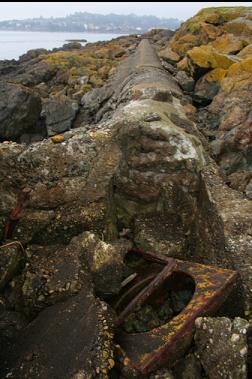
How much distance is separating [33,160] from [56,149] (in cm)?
29

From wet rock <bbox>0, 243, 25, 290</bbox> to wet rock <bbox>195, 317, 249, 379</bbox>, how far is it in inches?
62.8

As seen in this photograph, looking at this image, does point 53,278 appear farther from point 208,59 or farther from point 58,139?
point 208,59

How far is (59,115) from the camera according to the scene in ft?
37.0

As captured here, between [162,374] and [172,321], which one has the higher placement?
[172,321]

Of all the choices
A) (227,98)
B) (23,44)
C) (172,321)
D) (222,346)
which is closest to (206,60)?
(227,98)

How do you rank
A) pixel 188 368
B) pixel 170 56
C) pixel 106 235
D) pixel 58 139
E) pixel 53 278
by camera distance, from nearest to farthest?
pixel 188 368, pixel 53 278, pixel 106 235, pixel 58 139, pixel 170 56

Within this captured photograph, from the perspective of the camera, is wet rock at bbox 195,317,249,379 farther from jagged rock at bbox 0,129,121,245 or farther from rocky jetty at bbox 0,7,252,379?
jagged rock at bbox 0,129,121,245

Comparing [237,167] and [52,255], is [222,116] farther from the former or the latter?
[52,255]

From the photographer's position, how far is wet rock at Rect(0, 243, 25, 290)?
11.0ft

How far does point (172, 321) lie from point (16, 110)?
323 inches

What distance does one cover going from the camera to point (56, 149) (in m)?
4.23

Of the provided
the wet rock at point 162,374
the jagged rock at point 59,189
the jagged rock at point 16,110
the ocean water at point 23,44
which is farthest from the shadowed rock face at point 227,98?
the ocean water at point 23,44

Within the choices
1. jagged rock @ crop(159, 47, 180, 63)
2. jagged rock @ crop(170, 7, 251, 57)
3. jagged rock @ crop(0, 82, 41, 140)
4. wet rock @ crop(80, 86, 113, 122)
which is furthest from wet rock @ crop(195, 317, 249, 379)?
jagged rock @ crop(159, 47, 180, 63)

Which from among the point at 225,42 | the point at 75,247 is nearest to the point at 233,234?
the point at 75,247
